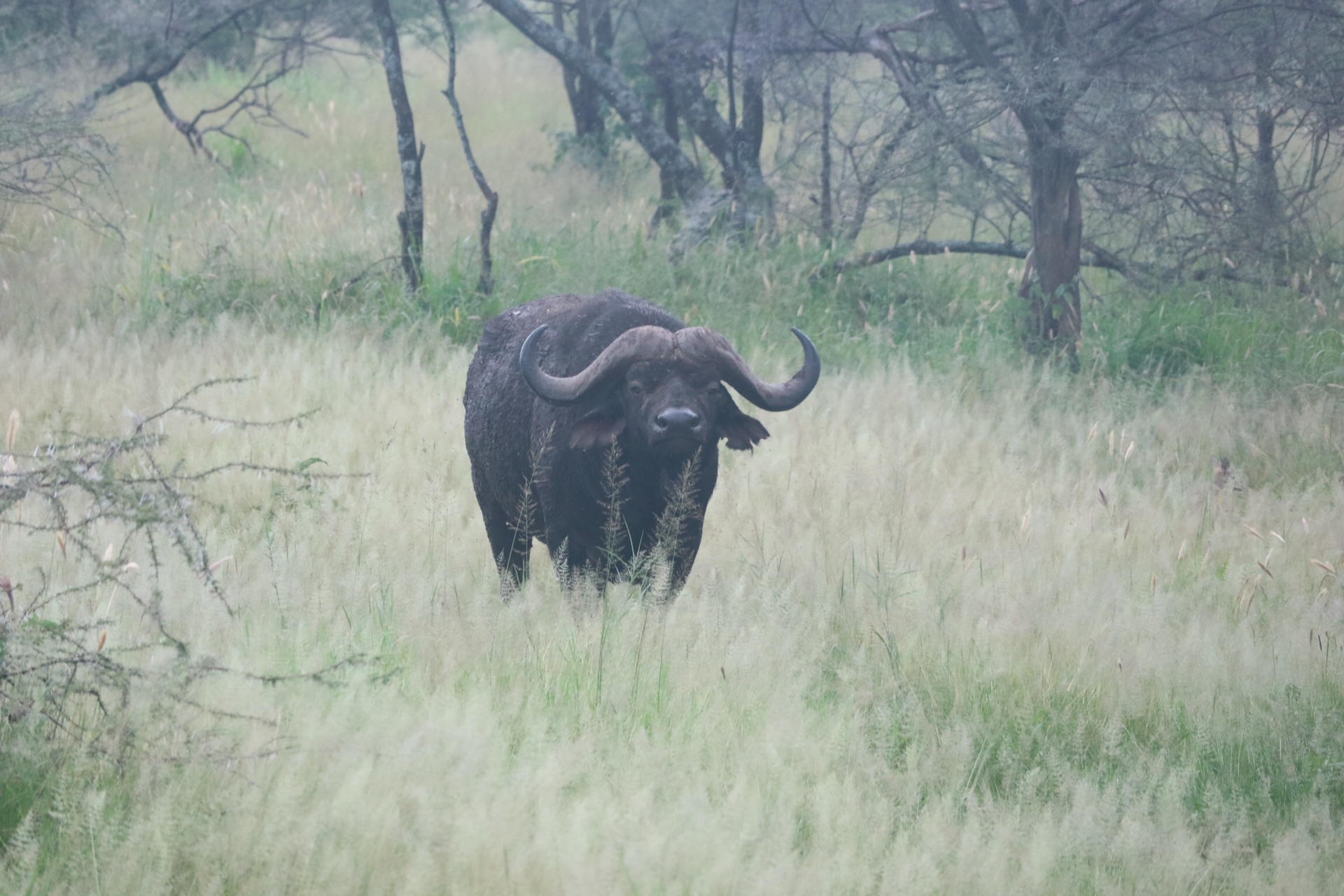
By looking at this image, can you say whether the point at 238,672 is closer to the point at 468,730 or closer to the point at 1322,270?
the point at 468,730

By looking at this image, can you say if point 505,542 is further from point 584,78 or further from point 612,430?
point 584,78

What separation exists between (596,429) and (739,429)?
2.17 feet

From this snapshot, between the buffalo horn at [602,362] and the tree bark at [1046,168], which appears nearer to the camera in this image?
the buffalo horn at [602,362]

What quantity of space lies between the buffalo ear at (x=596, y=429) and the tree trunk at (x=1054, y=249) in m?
5.65

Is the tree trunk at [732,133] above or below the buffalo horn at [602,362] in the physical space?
above

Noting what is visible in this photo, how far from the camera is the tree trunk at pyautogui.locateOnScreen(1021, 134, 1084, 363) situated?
9836 millimetres

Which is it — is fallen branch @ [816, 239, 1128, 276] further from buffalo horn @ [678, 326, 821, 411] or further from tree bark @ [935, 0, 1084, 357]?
buffalo horn @ [678, 326, 821, 411]

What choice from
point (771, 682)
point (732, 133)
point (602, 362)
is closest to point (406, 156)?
point (732, 133)

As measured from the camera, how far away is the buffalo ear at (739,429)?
5480mm

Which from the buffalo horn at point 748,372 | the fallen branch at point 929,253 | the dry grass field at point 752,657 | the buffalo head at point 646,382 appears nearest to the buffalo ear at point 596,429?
the buffalo head at point 646,382

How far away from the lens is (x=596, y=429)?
5.26 meters

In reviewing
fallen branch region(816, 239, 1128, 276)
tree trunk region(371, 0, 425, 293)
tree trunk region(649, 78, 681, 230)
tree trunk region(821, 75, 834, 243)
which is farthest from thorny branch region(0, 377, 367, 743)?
tree trunk region(649, 78, 681, 230)

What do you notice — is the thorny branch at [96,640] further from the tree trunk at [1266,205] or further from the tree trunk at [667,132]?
the tree trunk at [667,132]

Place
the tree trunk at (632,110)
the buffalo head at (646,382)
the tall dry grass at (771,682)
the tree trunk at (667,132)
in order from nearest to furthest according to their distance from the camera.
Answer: the tall dry grass at (771,682)
the buffalo head at (646,382)
the tree trunk at (632,110)
the tree trunk at (667,132)
